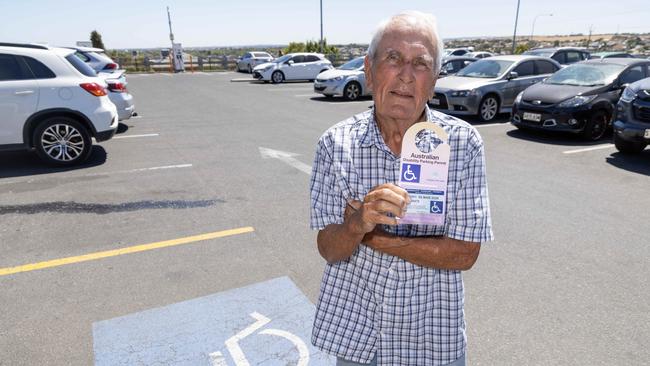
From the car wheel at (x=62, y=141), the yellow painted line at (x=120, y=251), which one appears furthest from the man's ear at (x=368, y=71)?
the car wheel at (x=62, y=141)

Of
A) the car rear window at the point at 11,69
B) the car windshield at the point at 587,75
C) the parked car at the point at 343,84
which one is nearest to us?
the car rear window at the point at 11,69

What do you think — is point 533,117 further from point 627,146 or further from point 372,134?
point 372,134

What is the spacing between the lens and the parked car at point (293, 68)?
21.5 meters

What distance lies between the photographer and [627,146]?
7.19 metres

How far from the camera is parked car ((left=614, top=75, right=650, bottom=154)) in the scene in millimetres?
6590

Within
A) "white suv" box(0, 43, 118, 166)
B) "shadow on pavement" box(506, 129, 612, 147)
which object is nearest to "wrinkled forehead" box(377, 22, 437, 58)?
"white suv" box(0, 43, 118, 166)

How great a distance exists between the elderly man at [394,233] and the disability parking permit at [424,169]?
13 centimetres

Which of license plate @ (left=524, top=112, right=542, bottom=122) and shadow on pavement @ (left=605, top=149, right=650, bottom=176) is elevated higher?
license plate @ (left=524, top=112, right=542, bottom=122)

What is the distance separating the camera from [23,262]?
367 cm

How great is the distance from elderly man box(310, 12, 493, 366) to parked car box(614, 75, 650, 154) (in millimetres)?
6791

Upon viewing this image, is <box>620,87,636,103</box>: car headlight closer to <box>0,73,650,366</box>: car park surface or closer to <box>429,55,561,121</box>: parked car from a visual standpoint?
<box>0,73,650,366</box>: car park surface

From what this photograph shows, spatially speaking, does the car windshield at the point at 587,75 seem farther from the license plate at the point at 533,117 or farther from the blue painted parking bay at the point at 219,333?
the blue painted parking bay at the point at 219,333

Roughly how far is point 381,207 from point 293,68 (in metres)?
21.4

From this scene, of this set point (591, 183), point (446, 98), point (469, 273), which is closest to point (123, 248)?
point (469, 273)
